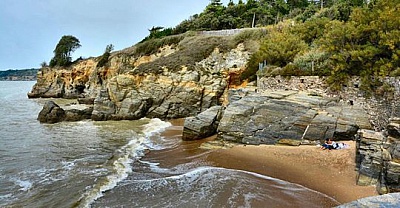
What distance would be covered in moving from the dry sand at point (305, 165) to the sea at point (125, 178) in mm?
568

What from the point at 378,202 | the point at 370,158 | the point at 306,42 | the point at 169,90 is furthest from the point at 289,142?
the point at 169,90

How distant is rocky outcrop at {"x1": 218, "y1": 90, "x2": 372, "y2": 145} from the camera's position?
1330cm

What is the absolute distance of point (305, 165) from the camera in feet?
36.7

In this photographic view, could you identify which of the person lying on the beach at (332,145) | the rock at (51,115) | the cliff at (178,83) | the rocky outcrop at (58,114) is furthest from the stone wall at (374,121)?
the rock at (51,115)

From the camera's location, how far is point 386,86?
546 inches

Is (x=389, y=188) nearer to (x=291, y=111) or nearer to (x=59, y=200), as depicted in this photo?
(x=291, y=111)

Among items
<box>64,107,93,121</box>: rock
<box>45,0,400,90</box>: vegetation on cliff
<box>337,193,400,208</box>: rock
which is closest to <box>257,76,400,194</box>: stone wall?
<box>45,0,400,90</box>: vegetation on cliff

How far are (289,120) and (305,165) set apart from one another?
3.27m

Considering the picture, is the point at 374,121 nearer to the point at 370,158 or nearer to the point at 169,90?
the point at 370,158

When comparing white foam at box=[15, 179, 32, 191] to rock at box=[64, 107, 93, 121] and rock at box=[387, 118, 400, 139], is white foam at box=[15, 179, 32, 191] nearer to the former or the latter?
rock at box=[387, 118, 400, 139]

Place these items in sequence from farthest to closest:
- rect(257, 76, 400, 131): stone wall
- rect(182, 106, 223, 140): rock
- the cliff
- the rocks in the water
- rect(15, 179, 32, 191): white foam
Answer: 1. the cliff
2. rect(182, 106, 223, 140): rock
3. rect(257, 76, 400, 131): stone wall
4. rect(15, 179, 32, 191): white foam
5. the rocks in the water

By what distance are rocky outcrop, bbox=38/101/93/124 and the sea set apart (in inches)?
297

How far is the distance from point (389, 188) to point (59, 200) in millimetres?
9757

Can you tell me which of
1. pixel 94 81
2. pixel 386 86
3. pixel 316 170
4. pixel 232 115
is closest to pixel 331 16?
pixel 386 86
